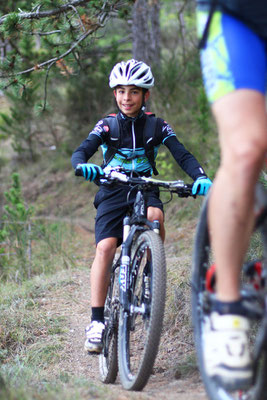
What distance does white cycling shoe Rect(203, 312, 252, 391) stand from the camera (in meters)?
1.80

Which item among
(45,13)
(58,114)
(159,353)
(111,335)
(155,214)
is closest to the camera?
(155,214)

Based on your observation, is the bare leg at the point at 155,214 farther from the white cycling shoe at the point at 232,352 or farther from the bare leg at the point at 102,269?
the white cycling shoe at the point at 232,352

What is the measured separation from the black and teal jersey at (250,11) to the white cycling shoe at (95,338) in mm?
2199

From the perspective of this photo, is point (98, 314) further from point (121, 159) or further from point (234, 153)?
point (234, 153)

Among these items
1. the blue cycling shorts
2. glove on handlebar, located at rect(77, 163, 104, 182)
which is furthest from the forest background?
the blue cycling shorts

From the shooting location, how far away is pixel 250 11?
1876 mm

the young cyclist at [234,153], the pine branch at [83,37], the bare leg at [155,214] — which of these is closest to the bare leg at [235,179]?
the young cyclist at [234,153]

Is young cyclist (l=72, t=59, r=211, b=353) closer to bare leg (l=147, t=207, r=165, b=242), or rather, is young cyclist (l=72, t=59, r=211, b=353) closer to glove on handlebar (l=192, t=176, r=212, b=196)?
bare leg (l=147, t=207, r=165, b=242)

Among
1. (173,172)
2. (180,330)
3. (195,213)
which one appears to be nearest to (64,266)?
(195,213)

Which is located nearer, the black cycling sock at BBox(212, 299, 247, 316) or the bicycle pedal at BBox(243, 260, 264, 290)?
the black cycling sock at BBox(212, 299, 247, 316)

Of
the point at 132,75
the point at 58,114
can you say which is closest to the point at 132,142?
the point at 132,75

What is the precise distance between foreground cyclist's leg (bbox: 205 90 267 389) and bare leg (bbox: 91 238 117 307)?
167 cm

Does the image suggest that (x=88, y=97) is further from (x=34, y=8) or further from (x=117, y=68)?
(x=117, y=68)

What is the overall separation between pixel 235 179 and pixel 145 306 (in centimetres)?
136
